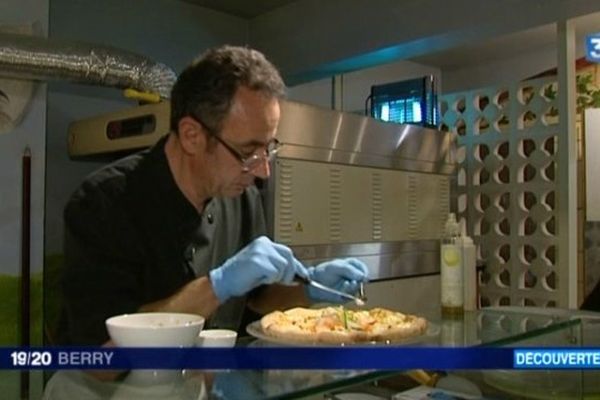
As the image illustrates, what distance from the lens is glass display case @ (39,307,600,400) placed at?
2.08 feet

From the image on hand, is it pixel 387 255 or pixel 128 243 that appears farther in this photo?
pixel 387 255

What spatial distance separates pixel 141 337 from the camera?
0.58m

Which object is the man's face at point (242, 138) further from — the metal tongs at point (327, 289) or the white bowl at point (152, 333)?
the white bowl at point (152, 333)

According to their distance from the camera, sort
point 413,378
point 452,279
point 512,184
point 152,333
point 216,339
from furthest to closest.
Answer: point 512,184 < point 452,279 < point 413,378 < point 216,339 < point 152,333

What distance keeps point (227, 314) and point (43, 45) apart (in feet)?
3.72

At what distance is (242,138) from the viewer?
1.17m

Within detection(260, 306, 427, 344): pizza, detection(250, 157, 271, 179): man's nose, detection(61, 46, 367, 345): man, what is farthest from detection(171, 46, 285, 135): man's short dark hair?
detection(260, 306, 427, 344): pizza

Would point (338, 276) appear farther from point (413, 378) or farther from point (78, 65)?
point (78, 65)

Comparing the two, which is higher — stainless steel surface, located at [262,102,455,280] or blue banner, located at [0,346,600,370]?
stainless steel surface, located at [262,102,455,280]

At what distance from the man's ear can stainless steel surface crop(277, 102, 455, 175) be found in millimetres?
599

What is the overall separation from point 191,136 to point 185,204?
0.47 feet

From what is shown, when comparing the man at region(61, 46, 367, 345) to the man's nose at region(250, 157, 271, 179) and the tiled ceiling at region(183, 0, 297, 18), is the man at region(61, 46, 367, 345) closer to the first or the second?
the man's nose at region(250, 157, 271, 179)

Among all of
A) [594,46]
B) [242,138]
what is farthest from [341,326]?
[594,46]

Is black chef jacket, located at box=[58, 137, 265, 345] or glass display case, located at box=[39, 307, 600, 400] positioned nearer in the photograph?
glass display case, located at box=[39, 307, 600, 400]
